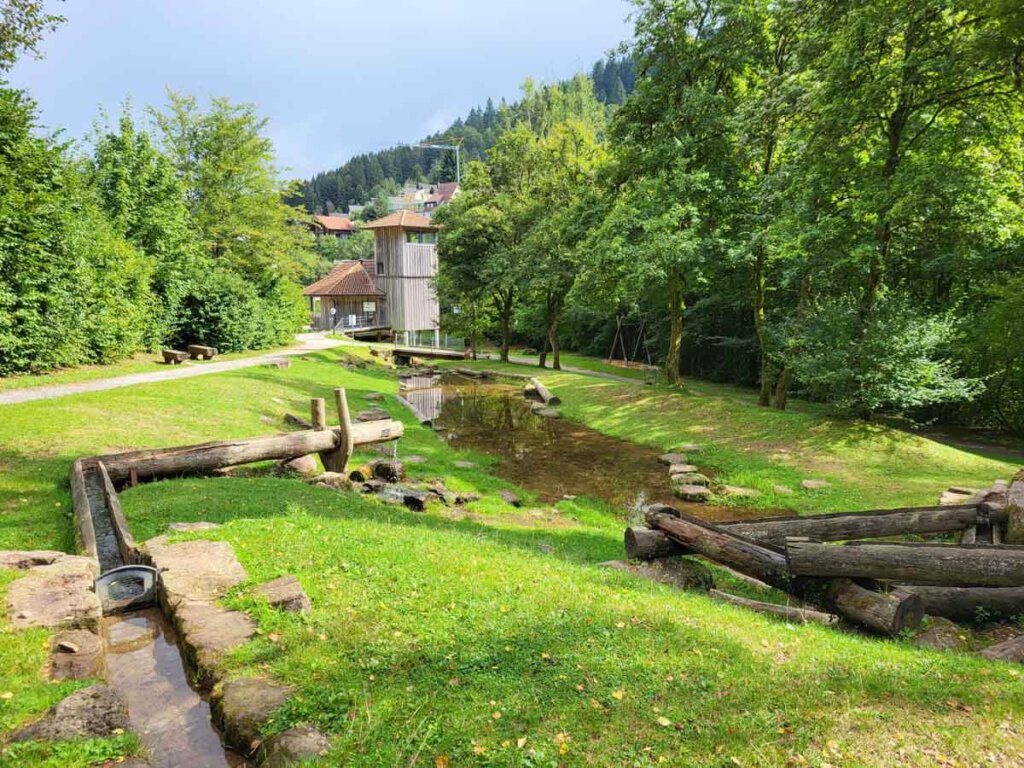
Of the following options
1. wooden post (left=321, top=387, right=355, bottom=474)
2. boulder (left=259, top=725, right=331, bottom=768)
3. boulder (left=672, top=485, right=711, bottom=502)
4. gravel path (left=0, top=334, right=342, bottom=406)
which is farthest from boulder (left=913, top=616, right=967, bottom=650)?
gravel path (left=0, top=334, right=342, bottom=406)

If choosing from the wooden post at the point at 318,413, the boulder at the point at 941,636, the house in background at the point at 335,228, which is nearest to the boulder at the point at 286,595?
the boulder at the point at 941,636

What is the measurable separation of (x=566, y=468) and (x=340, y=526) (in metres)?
8.50

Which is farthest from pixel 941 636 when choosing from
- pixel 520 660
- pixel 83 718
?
pixel 83 718

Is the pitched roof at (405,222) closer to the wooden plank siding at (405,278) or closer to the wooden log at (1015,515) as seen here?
the wooden plank siding at (405,278)

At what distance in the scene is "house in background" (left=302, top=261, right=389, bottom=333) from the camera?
50.8 metres

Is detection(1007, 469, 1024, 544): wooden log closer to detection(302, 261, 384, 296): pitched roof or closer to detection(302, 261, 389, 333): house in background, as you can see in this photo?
detection(302, 261, 389, 333): house in background

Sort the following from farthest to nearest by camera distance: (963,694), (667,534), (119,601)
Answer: (667,534)
(119,601)
(963,694)

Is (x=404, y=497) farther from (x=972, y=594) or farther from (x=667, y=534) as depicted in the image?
(x=972, y=594)

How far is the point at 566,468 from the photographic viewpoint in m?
15.3

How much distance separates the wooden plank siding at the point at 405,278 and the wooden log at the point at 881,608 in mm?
43660

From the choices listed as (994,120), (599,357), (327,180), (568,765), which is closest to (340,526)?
(568,765)

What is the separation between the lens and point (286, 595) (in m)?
5.29

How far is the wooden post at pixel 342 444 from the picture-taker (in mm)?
12523

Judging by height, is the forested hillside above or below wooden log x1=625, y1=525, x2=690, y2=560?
above
